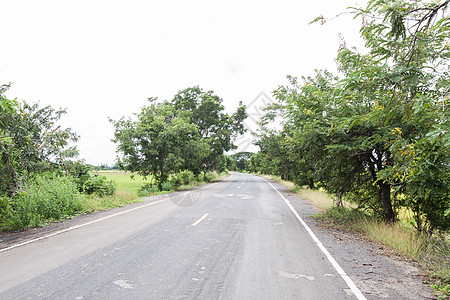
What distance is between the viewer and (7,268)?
484cm

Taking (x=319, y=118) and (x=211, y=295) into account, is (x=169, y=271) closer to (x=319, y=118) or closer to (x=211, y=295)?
(x=211, y=295)

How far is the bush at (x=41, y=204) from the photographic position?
852 centimetres

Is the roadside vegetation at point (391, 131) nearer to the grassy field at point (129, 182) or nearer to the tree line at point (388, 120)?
the tree line at point (388, 120)

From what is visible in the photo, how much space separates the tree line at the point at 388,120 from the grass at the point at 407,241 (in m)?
0.75

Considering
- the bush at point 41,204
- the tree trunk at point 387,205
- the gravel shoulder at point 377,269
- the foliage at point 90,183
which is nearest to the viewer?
the gravel shoulder at point 377,269

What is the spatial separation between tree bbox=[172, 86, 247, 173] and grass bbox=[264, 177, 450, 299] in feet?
98.6

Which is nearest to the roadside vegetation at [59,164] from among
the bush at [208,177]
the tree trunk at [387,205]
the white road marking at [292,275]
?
the white road marking at [292,275]

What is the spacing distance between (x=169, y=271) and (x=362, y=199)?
8292 millimetres

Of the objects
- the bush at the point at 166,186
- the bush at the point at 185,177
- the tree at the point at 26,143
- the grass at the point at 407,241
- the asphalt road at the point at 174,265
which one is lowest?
the grass at the point at 407,241

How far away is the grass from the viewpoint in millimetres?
4652

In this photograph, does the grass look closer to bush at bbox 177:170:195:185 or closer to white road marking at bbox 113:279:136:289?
white road marking at bbox 113:279:136:289

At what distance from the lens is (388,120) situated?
5.76 metres

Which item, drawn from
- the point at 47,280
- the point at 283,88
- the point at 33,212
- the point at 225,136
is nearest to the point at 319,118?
the point at 283,88

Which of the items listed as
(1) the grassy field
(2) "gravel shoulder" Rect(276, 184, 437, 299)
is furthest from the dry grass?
(1) the grassy field
